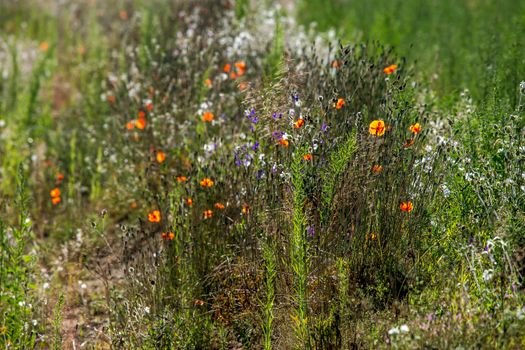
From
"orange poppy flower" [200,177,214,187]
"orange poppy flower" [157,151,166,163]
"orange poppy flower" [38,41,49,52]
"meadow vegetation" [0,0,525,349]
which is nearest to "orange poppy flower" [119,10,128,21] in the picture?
"orange poppy flower" [38,41,49,52]

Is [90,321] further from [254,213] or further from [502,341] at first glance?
[502,341]

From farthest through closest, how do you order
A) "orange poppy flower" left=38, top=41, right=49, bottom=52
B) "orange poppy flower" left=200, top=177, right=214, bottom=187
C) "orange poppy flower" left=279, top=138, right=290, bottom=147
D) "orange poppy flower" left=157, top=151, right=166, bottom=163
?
"orange poppy flower" left=38, top=41, right=49, bottom=52 < "orange poppy flower" left=157, top=151, right=166, bottom=163 < "orange poppy flower" left=200, top=177, right=214, bottom=187 < "orange poppy flower" left=279, top=138, right=290, bottom=147

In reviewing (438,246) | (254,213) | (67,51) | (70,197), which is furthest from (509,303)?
(67,51)

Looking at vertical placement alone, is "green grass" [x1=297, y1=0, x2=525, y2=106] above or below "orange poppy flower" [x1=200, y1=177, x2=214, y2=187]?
above

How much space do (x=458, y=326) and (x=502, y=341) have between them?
0.21 m

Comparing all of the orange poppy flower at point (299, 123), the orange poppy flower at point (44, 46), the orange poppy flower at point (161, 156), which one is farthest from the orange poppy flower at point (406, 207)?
the orange poppy flower at point (44, 46)

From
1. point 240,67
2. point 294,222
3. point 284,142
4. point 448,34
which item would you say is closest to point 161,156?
point 240,67

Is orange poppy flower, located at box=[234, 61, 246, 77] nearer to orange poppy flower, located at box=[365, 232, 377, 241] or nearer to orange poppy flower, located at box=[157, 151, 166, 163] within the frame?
orange poppy flower, located at box=[157, 151, 166, 163]

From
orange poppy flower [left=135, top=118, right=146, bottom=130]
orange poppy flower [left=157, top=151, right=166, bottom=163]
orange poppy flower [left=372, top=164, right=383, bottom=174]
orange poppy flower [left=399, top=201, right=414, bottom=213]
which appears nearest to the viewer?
orange poppy flower [left=399, top=201, right=414, bottom=213]

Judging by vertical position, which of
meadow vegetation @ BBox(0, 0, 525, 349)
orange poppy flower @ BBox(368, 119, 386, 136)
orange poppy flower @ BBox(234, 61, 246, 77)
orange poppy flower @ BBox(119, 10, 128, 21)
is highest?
orange poppy flower @ BBox(119, 10, 128, 21)

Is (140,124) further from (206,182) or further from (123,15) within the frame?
(123,15)

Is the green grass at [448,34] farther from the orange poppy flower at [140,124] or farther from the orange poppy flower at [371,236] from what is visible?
the orange poppy flower at [140,124]

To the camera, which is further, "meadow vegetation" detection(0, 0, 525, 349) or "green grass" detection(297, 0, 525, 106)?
"green grass" detection(297, 0, 525, 106)

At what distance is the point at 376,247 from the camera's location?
11.7 feet
